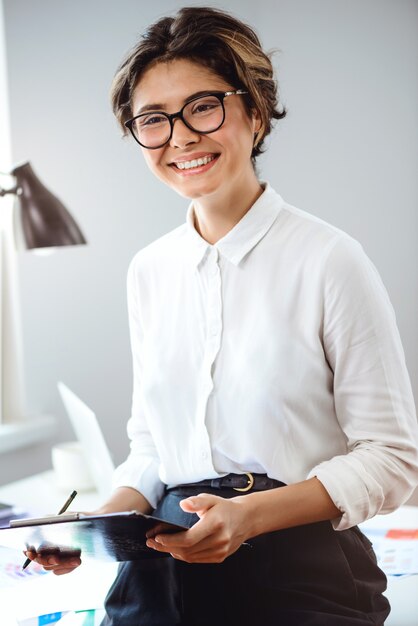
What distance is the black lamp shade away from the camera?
173cm

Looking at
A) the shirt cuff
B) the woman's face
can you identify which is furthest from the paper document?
the woman's face

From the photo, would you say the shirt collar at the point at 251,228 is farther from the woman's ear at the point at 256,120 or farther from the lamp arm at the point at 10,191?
the lamp arm at the point at 10,191

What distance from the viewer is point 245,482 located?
3.47 ft

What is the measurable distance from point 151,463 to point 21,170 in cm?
83

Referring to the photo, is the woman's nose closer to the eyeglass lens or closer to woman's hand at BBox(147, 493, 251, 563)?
the eyeglass lens

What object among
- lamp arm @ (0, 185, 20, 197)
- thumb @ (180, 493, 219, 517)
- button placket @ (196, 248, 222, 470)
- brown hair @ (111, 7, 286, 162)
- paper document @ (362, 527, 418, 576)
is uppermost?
brown hair @ (111, 7, 286, 162)

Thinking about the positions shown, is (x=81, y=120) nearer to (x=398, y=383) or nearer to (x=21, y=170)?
(x=21, y=170)

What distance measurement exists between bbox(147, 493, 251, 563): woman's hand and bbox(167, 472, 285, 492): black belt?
0.32 feet

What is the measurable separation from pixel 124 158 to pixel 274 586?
1.65 m

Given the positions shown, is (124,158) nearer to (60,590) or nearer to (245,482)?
(60,590)

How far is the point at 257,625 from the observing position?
105 centimetres

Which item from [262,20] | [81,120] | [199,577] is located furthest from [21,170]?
[199,577]

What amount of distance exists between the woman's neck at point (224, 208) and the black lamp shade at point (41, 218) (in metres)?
0.61

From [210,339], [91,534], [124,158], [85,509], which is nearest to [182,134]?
[210,339]
